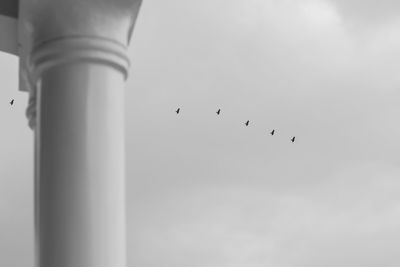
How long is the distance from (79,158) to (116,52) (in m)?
1.54

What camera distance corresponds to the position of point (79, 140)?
8.90 m

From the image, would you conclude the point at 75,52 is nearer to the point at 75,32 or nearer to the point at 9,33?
the point at 75,32

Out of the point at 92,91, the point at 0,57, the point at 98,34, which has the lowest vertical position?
the point at 92,91

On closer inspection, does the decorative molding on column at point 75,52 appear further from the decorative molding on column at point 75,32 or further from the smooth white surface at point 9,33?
the smooth white surface at point 9,33

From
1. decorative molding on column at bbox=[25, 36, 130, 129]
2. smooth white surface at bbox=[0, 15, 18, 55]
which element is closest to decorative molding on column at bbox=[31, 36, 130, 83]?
decorative molding on column at bbox=[25, 36, 130, 129]

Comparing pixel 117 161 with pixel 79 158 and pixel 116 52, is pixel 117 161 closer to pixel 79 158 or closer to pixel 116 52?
pixel 79 158

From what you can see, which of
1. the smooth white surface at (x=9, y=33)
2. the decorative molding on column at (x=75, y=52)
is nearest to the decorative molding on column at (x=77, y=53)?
the decorative molding on column at (x=75, y=52)

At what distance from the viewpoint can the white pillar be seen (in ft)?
28.3

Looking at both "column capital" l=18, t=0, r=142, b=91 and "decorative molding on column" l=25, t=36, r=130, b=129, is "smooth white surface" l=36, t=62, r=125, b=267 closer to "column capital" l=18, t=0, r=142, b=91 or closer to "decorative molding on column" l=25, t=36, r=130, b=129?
"decorative molding on column" l=25, t=36, r=130, b=129

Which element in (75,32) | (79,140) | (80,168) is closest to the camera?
(80,168)

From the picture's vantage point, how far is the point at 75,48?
9117 millimetres

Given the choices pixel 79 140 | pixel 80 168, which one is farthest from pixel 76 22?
pixel 80 168

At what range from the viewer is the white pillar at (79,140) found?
8.63m

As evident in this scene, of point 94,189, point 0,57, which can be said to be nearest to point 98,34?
point 94,189
